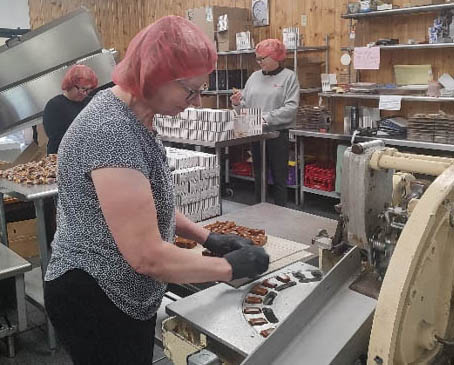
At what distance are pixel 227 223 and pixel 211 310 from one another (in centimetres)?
74

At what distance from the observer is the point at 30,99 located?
356cm

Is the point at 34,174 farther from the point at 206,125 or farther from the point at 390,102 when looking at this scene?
the point at 390,102

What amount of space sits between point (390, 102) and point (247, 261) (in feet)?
11.7

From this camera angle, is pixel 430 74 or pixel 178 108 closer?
pixel 178 108

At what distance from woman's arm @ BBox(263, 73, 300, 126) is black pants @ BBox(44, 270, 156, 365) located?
3163mm

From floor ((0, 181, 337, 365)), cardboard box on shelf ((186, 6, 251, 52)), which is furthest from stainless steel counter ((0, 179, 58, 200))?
cardboard box on shelf ((186, 6, 251, 52))

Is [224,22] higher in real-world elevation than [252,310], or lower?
higher

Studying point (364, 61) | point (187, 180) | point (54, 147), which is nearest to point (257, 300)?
point (187, 180)

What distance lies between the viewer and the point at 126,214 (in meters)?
1.00

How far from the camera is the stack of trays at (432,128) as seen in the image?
3805 millimetres

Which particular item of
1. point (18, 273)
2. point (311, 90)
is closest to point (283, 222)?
point (18, 273)

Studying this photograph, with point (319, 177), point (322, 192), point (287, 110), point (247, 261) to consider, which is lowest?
point (322, 192)

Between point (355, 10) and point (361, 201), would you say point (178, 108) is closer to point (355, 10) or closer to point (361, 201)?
point (361, 201)

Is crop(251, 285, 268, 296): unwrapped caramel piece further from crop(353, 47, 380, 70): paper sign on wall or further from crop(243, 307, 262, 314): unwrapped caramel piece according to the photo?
crop(353, 47, 380, 70): paper sign on wall
